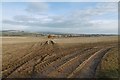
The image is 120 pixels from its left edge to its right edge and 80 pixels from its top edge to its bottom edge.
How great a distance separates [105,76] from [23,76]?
4.50m

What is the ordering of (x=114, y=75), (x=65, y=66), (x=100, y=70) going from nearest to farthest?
1. (x=114, y=75)
2. (x=100, y=70)
3. (x=65, y=66)

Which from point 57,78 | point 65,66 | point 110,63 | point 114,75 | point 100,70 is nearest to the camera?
point 57,78

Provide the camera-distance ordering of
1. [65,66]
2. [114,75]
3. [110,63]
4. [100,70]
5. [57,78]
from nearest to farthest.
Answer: [57,78], [114,75], [100,70], [65,66], [110,63]

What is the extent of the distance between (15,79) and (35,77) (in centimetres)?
106

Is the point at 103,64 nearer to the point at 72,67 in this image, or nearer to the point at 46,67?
the point at 72,67

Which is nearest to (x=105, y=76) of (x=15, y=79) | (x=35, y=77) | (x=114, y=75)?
(x=114, y=75)

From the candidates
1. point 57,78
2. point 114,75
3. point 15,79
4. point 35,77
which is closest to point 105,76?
point 114,75

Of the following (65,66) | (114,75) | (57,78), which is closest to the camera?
(57,78)

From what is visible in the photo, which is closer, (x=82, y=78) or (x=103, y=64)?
(x=82, y=78)

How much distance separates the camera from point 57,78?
12.9m

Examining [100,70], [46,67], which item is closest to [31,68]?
[46,67]

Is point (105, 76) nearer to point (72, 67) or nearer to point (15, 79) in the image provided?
point (72, 67)

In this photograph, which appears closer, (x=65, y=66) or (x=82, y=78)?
(x=82, y=78)

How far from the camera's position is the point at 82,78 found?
42.3 ft
